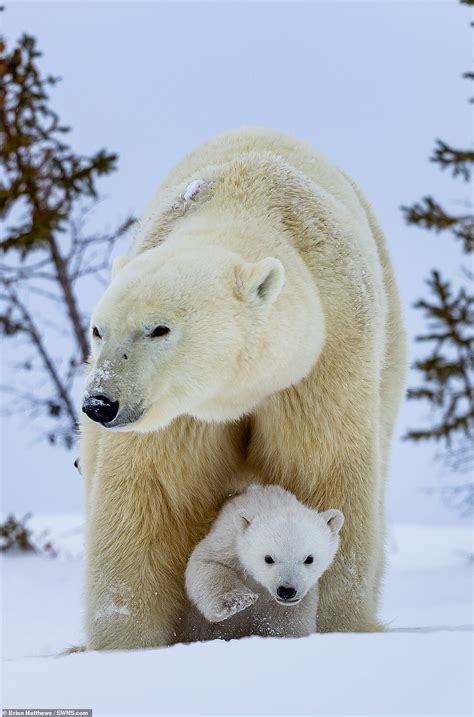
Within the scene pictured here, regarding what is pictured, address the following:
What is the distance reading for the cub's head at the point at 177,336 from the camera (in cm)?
300

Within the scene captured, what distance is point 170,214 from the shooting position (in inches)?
154

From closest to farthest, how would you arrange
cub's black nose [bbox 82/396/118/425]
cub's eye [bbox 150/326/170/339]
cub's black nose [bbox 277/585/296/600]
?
cub's black nose [bbox 82/396/118/425], cub's eye [bbox 150/326/170/339], cub's black nose [bbox 277/585/296/600]

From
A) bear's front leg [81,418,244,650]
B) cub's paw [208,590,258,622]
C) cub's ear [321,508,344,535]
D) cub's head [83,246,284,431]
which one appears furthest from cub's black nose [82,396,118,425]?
cub's ear [321,508,344,535]

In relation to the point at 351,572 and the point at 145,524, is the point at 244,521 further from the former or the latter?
the point at 351,572

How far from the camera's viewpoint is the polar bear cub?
3504 millimetres

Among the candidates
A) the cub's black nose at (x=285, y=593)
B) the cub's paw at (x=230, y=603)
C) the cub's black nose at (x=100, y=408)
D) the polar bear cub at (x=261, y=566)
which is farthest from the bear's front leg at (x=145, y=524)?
the cub's black nose at (x=100, y=408)

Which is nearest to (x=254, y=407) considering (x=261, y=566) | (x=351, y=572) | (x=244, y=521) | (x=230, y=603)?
(x=244, y=521)

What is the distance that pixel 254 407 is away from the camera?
3.63m

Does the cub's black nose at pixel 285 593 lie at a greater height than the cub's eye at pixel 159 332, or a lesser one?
lesser

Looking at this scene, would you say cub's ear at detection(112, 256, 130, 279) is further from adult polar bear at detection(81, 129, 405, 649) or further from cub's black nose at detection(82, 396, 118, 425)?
cub's black nose at detection(82, 396, 118, 425)

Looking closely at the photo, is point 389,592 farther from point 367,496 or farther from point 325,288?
point 325,288

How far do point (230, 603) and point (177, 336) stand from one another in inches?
39.8

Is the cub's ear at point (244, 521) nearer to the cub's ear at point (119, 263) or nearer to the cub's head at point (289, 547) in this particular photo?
the cub's head at point (289, 547)

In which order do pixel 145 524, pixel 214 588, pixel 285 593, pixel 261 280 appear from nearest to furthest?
1. pixel 261 280
2. pixel 285 593
3. pixel 214 588
4. pixel 145 524
